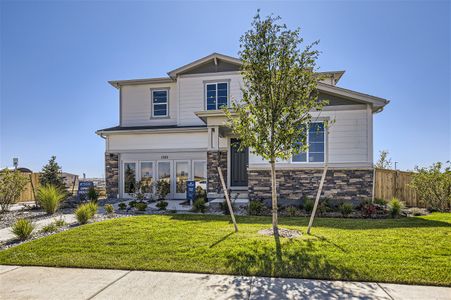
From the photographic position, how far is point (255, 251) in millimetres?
5086

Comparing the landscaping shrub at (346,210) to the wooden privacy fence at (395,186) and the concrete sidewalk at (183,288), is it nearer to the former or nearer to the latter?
the wooden privacy fence at (395,186)

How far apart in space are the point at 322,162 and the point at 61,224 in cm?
951

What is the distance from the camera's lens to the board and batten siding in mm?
13953

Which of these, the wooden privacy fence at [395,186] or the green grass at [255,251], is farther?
the wooden privacy fence at [395,186]

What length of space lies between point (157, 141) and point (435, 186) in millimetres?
13418

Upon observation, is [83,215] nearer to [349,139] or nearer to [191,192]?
[191,192]

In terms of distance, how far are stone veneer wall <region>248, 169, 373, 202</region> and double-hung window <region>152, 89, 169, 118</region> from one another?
7622 millimetres

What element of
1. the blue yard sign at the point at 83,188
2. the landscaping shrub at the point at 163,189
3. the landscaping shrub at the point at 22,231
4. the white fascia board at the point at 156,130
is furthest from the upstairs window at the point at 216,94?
the landscaping shrub at the point at 22,231

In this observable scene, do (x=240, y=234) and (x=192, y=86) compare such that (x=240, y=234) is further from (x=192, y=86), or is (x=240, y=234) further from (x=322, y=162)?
(x=192, y=86)

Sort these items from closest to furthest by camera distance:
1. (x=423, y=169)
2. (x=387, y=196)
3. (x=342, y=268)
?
(x=342, y=268) → (x=423, y=169) → (x=387, y=196)

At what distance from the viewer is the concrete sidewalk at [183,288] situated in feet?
11.3

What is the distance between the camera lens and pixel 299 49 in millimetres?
6188

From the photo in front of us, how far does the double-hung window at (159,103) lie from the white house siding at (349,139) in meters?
9.13

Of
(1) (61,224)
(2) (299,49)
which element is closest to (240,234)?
(2) (299,49)
